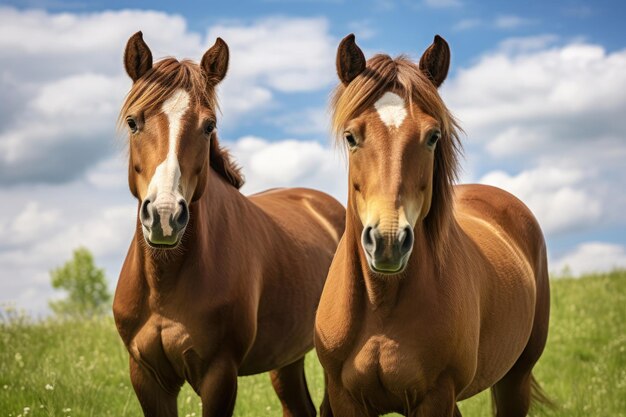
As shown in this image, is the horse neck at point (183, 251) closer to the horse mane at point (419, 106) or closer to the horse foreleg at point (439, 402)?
the horse mane at point (419, 106)

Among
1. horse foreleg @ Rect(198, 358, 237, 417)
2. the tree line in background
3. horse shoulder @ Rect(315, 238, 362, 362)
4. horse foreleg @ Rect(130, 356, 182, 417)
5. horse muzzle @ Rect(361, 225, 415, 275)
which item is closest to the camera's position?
horse muzzle @ Rect(361, 225, 415, 275)

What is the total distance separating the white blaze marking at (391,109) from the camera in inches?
144

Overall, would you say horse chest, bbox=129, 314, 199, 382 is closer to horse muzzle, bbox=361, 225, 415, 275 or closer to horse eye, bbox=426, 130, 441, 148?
horse muzzle, bbox=361, 225, 415, 275

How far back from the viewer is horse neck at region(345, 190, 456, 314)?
12.5 ft

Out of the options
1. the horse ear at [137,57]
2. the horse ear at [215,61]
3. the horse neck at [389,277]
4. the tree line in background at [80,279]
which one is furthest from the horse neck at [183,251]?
the tree line in background at [80,279]

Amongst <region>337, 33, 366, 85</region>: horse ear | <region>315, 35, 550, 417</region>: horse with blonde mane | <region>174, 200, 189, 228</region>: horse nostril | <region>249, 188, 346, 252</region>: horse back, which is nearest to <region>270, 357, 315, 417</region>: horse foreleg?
<region>249, 188, 346, 252</region>: horse back

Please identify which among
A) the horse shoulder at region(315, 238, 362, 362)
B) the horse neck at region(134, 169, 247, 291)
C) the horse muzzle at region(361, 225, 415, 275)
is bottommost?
the horse shoulder at region(315, 238, 362, 362)

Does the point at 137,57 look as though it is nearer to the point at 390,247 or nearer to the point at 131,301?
the point at 131,301

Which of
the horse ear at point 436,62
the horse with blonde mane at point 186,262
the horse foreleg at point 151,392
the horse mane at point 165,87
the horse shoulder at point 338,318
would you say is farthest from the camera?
the horse foreleg at point 151,392

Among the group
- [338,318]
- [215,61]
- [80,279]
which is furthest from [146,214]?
[80,279]

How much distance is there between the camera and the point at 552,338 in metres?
11.7

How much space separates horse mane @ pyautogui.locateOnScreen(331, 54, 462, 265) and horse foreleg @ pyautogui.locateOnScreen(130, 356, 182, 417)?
228 cm

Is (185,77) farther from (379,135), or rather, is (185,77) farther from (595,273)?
(595,273)

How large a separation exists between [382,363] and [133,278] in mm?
2081
